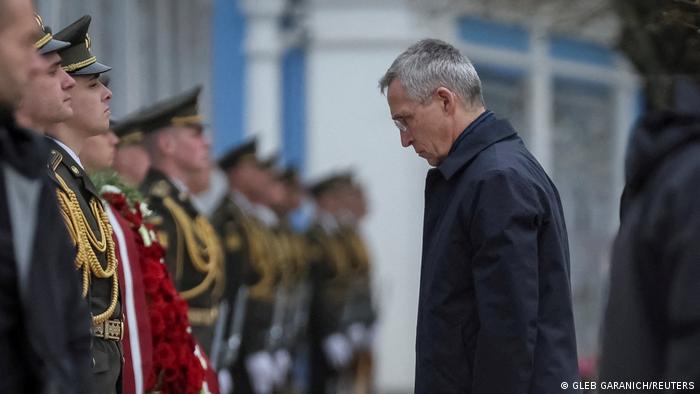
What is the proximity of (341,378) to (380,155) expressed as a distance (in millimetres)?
2437

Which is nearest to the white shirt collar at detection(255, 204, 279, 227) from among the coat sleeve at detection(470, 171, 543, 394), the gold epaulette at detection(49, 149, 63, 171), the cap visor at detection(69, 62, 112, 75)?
Result: the cap visor at detection(69, 62, 112, 75)

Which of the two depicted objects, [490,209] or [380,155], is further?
[380,155]

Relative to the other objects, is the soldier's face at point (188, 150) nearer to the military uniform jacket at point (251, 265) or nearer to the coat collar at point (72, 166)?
the military uniform jacket at point (251, 265)

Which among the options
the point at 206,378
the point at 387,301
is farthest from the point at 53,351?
the point at 387,301

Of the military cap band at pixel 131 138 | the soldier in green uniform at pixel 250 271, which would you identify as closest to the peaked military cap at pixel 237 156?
the soldier in green uniform at pixel 250 271

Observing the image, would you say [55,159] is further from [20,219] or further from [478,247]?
[20,219]

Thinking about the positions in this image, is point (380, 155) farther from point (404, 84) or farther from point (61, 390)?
point (61, 390)

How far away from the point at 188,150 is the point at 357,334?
22.5 feet

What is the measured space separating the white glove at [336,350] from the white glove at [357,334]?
0.64ft

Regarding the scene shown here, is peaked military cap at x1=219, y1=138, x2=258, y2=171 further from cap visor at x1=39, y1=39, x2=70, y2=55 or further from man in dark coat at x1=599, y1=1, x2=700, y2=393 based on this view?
man in dark coat at x1=599, y1=1, x2=700, y2=393

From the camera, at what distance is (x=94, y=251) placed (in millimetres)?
5258

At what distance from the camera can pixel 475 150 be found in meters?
5.15

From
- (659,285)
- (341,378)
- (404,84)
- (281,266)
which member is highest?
(404,84)

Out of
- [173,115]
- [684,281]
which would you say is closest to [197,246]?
[173,115]
